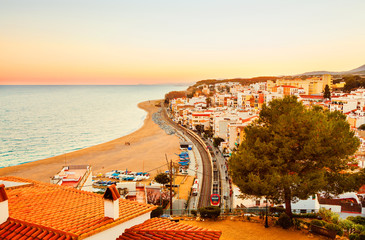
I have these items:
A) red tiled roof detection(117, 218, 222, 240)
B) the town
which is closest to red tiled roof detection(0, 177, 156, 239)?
the town

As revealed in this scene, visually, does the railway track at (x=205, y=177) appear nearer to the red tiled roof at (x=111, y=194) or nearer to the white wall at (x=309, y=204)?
the white wall at (x=309, y=204)

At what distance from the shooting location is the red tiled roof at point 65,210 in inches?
183

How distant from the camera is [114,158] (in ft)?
121

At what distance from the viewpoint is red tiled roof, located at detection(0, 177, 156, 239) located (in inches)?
183

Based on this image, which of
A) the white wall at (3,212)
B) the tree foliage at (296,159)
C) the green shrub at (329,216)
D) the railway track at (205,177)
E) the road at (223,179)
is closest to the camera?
the white wall at (3,212)

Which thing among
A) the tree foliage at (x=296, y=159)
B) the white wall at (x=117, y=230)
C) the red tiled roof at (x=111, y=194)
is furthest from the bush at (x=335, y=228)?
the red tiled roof at (x=111, y=194)

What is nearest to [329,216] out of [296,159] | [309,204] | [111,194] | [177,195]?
[296,159]

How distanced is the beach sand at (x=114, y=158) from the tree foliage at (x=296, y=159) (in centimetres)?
2205

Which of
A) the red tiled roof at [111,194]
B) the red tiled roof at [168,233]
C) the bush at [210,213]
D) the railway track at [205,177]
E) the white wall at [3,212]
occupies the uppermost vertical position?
the red tiled roof at [111,194]

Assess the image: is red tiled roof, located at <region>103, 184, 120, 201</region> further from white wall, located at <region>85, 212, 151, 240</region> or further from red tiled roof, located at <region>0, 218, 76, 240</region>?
red tiled roof, located at <region>0, 218, 76, 240</region>

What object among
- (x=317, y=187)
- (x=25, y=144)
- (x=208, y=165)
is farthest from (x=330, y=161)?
(x=25, y=144)

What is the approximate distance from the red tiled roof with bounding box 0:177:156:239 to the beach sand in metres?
23.6

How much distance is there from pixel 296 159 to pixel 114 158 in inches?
1193

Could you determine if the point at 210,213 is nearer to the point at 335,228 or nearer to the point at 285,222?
the point at 285,222
